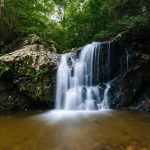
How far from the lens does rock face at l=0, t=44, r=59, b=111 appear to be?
29.8 ft

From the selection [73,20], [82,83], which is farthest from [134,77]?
[73,20]

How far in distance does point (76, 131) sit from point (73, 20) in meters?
10.8

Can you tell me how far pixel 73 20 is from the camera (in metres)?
15.3

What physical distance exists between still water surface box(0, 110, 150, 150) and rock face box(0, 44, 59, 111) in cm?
137

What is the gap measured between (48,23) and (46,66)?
20.3ft

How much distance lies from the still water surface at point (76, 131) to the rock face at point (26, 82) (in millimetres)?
1368

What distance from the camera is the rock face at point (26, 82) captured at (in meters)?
9.08

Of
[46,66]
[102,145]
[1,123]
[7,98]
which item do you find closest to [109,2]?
[46,66]

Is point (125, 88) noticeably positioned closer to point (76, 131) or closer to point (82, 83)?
point (82, 83)

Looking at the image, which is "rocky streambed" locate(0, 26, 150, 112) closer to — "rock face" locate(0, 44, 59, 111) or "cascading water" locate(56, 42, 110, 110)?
"rock face" locate(0, 44, 59, 111)

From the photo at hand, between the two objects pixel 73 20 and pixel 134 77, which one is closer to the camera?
pixel 134 77

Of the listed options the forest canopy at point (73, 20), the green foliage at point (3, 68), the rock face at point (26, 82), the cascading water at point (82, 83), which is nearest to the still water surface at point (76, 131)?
the cascading water at point (82, 83)

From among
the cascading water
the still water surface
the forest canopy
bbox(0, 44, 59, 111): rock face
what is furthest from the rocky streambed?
the forest canopy

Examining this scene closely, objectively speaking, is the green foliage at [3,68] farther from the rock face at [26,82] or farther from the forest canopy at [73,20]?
the forest canopy at [73,20]
